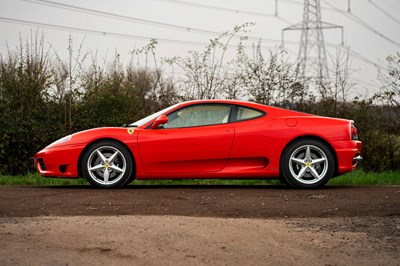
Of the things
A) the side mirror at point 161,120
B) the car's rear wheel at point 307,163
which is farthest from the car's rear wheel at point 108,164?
the car's rear wheel at point 307,163

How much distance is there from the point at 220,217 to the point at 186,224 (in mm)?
714

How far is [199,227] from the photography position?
6.88 m

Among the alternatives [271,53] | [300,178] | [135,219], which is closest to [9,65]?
[271,53]

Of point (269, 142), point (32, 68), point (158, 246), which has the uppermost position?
point (32, 68)

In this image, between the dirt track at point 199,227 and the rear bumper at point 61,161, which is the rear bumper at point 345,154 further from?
the rear bumper at point 61,161

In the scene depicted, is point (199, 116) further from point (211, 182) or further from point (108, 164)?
point (211, 182)

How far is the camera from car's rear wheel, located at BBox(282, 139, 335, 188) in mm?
10055

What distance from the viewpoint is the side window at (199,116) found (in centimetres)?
1023

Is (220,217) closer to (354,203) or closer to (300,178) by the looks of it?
(354,203)

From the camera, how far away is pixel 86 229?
6.69 m

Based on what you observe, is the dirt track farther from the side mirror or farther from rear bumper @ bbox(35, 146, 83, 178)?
the side mirror

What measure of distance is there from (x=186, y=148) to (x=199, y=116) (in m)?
0.55

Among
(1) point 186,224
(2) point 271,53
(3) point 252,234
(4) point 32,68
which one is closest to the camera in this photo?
(3) point 252,234

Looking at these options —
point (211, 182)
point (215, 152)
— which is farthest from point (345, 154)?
point (211, 182)
